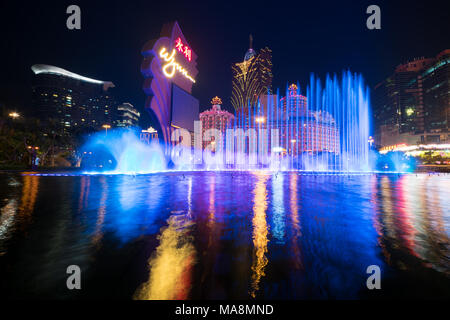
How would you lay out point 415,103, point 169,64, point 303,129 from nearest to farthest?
point 169,64 → point 303,129 → point 415,103

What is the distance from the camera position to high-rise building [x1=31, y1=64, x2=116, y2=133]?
130 m

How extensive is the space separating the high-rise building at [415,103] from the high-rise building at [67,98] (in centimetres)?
18157

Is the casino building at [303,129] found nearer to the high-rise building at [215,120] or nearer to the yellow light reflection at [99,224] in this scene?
the high-rise building at [215,120]

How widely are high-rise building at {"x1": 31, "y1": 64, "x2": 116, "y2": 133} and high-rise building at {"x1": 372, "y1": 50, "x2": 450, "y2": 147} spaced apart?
182 m

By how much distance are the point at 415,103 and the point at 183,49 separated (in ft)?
483

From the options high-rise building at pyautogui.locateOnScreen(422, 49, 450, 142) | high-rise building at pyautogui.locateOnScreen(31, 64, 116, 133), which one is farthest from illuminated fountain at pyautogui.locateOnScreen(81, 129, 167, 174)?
high-rise building at pyautogui.locateOnScreen(422, 49, 450, 142)

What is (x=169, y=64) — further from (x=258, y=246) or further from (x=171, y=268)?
(x=171, y=268)

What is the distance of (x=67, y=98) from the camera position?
137 m

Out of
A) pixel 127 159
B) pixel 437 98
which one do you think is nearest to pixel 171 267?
pixel 127 159

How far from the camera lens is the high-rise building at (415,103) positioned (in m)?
101

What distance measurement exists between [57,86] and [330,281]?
17719 centimetres

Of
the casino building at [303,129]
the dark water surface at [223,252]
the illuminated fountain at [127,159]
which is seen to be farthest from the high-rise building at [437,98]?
the dark water surface at [223,252]

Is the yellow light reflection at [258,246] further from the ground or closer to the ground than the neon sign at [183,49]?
closer to the ground
